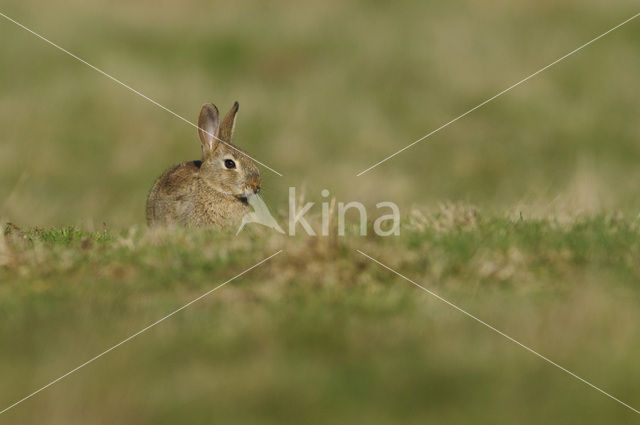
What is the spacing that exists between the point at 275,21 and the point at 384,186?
824 centimetres

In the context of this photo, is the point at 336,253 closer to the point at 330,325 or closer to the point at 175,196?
the point at 330,325

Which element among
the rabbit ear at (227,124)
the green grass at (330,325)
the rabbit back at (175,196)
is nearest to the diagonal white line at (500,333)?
the green grass at (330,325)

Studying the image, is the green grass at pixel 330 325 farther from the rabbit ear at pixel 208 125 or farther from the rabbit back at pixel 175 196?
the rabbit ear at pixel 208 125

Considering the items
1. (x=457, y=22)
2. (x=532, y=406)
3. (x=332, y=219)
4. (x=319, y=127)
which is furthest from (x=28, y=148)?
(x=532, y=406)

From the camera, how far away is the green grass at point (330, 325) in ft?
18.1

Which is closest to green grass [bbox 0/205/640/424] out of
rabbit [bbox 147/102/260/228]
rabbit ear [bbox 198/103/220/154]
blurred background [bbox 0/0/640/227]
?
rabbit [bbox 147/102/260/228]

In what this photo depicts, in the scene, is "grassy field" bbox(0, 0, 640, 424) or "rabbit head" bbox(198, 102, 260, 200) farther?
"rabbit head" bbox(198, 102, 260, 200)

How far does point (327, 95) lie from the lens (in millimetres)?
21000

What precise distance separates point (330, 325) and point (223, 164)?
4.39 metres

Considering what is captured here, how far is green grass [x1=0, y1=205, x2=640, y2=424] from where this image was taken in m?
5.52

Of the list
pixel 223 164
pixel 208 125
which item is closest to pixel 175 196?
pixel 223 164

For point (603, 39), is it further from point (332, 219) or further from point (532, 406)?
point (532, 406)

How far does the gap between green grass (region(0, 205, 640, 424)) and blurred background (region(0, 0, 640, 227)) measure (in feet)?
22.9

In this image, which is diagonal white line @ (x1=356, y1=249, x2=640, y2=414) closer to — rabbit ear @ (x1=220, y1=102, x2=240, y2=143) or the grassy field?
the grassy field
